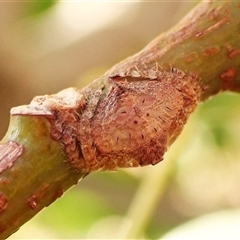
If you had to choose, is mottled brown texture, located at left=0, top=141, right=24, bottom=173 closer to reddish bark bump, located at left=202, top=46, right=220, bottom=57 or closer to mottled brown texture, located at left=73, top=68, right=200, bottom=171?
mottled brown texture, located at left=73, top=68, right=200, bottom=171

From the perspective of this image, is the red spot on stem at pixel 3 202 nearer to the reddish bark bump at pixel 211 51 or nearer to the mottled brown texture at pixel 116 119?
the mottled brown texture at pixel 116 119

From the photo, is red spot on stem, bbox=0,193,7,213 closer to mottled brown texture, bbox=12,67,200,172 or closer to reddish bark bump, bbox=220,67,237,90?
mottled brown texture, bbox=12,67,200,172

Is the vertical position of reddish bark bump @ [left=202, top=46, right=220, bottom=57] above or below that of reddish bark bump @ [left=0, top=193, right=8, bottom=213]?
below

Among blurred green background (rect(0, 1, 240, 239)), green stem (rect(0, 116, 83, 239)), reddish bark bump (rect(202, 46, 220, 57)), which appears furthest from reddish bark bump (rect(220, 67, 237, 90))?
blurred green background (rect(0, 1, 240, 239))

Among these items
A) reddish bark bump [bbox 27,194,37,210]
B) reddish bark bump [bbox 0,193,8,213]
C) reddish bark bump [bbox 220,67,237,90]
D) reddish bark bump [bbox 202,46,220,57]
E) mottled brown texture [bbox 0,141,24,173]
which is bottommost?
reddish bark bump [bbox 220,67,237,90]

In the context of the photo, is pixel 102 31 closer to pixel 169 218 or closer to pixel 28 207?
pixel 169 218

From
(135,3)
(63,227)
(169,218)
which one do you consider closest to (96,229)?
(63,227)

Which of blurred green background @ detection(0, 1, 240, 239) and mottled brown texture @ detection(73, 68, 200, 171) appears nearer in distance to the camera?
mottled brown texture @ detection(73, 68, 200, 171)
